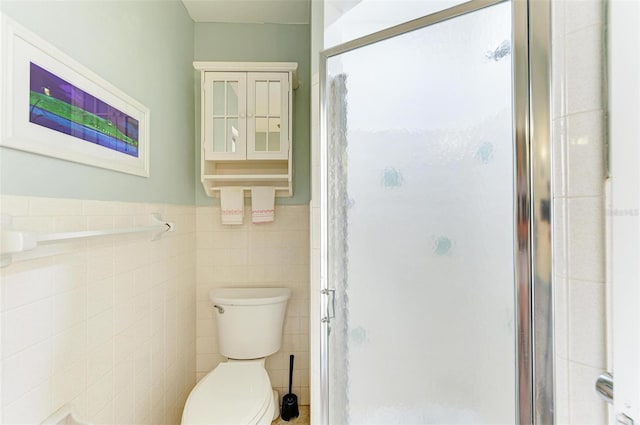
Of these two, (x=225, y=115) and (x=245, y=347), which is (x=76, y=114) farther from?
(x=245, y=347)

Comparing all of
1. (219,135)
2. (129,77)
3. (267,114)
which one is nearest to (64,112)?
(129,77)

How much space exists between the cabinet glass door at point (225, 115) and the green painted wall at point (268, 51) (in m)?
0.18

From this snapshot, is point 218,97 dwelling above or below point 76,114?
above

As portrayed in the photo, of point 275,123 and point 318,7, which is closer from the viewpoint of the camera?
point 318,7

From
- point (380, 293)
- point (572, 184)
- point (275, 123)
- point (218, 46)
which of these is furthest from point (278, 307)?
point (218, 46)

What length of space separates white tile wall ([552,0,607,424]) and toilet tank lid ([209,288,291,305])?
4.19 feet

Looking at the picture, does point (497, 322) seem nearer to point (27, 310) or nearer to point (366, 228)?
point (366, 228)

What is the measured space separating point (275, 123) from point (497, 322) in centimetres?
137

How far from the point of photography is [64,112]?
0.82 m

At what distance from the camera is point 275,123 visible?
168 centimetres

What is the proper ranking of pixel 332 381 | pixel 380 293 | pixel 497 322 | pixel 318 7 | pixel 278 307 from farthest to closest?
pixel 278 307
pixel 318 7
pixel 332 381
pixel 380 293
pixel 497 322

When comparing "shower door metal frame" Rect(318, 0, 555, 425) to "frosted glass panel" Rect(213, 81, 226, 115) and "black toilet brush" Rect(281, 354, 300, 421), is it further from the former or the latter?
"frosted glass panel" Rect(213, 81, 226, 115)

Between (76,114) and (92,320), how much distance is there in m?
0.61

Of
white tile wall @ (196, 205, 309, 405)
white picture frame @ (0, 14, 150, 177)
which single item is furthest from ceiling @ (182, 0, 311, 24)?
white tile wall @ (196, 205, 309, 405)
